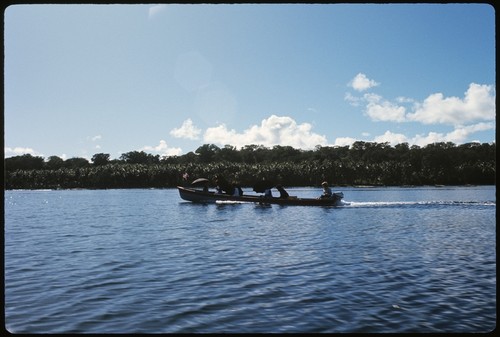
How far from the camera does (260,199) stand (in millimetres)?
38688

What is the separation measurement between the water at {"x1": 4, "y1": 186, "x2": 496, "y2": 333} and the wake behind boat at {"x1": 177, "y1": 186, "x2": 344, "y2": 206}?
12190 mm

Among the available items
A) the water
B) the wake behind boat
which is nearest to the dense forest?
the wake behind boat

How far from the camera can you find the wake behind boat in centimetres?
3622

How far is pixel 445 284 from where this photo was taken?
11.5 m

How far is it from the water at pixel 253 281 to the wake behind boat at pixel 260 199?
12.2 metres

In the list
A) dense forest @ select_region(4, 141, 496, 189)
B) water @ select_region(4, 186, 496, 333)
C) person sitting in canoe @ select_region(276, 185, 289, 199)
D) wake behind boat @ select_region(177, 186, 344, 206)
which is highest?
dense forest @ select_region(4, 141, 496, 189)

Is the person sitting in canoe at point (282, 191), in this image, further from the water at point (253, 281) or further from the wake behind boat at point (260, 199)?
the water at point (253, 281)

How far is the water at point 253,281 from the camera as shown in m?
8.82

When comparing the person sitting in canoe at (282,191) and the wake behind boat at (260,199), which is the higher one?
the person sitting in canoe at (282,191)

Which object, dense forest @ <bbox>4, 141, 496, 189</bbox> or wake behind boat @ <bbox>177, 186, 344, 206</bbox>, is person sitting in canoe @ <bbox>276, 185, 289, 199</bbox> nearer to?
wake behind boat @ <bbox>177, 186, 344, 206</bbox>

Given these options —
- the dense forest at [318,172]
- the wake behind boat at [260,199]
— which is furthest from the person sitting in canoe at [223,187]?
the dense forest at [318,172]

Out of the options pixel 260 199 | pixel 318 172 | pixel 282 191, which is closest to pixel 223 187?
pixel 260 199

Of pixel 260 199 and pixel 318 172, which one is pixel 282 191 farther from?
pixel 318 172

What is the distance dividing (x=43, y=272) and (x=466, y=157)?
109m
